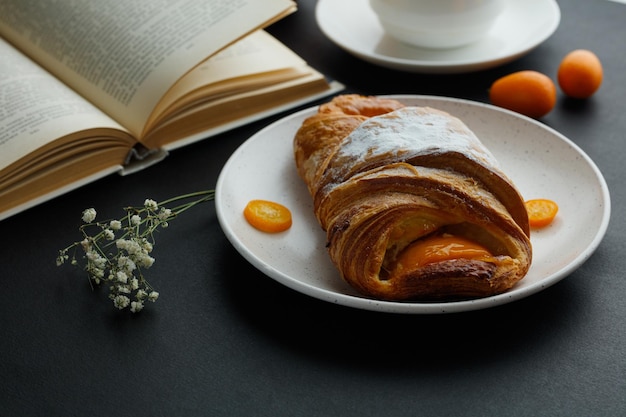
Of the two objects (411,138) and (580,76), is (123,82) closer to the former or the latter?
(411,138)

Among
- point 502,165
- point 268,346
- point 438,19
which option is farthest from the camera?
point 438,19

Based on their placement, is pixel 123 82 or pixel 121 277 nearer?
pixel 121 277

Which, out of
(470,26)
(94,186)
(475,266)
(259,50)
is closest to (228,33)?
(259,50)

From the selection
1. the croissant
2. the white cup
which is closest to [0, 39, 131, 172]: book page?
the croissant

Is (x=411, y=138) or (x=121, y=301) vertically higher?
(x=411, y=138)

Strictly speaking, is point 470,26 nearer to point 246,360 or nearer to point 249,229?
point 249,229

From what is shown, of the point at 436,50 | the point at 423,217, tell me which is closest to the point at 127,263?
the point at 423,217

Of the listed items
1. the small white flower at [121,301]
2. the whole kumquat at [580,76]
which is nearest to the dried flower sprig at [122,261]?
the small white flower at [121,301]

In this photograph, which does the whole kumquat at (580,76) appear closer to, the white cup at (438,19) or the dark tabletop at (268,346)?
the white cup at (438,19)
